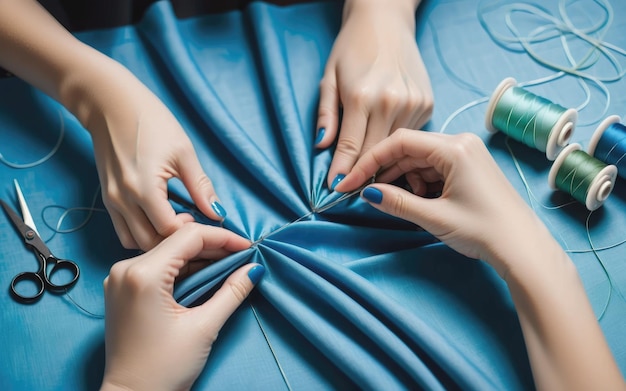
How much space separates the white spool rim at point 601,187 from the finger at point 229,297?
2.59ft

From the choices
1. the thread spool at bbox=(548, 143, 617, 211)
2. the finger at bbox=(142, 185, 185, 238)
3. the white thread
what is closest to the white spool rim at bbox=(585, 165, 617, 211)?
the thread spool at bbox=(548, 143, 617, 211)

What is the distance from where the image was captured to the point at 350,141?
4.88 ft

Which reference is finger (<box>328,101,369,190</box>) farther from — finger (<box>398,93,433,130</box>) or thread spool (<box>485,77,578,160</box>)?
thread spool (<box>485,77,578,160</box>)

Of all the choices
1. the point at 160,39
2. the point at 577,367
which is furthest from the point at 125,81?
the point at 577,367

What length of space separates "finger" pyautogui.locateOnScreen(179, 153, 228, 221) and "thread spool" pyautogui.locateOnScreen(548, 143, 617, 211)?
31.9 inches

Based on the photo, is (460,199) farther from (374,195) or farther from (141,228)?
(141,228)

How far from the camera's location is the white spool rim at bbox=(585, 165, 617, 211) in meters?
1.49

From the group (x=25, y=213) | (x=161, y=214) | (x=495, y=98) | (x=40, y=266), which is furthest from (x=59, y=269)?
(x=495, y=98)

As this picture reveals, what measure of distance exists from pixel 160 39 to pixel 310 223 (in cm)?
68

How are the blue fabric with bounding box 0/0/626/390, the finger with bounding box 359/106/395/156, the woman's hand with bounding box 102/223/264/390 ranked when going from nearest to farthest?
1. the woman's hand with bounding box 102/223/264/390
2. the blue fabric with bounding box 0/0/626/390
3. the finger with bounding box 359/106/395/156

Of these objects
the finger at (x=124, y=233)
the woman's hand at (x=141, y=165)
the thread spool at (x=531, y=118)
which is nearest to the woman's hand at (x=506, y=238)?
the thread spool at (x=531, y=118)

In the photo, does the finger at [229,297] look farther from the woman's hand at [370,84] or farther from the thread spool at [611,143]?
the thread spool at [611,143]

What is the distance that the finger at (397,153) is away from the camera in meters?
1.40

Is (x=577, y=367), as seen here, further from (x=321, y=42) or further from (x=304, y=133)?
(x=321, y=42)
